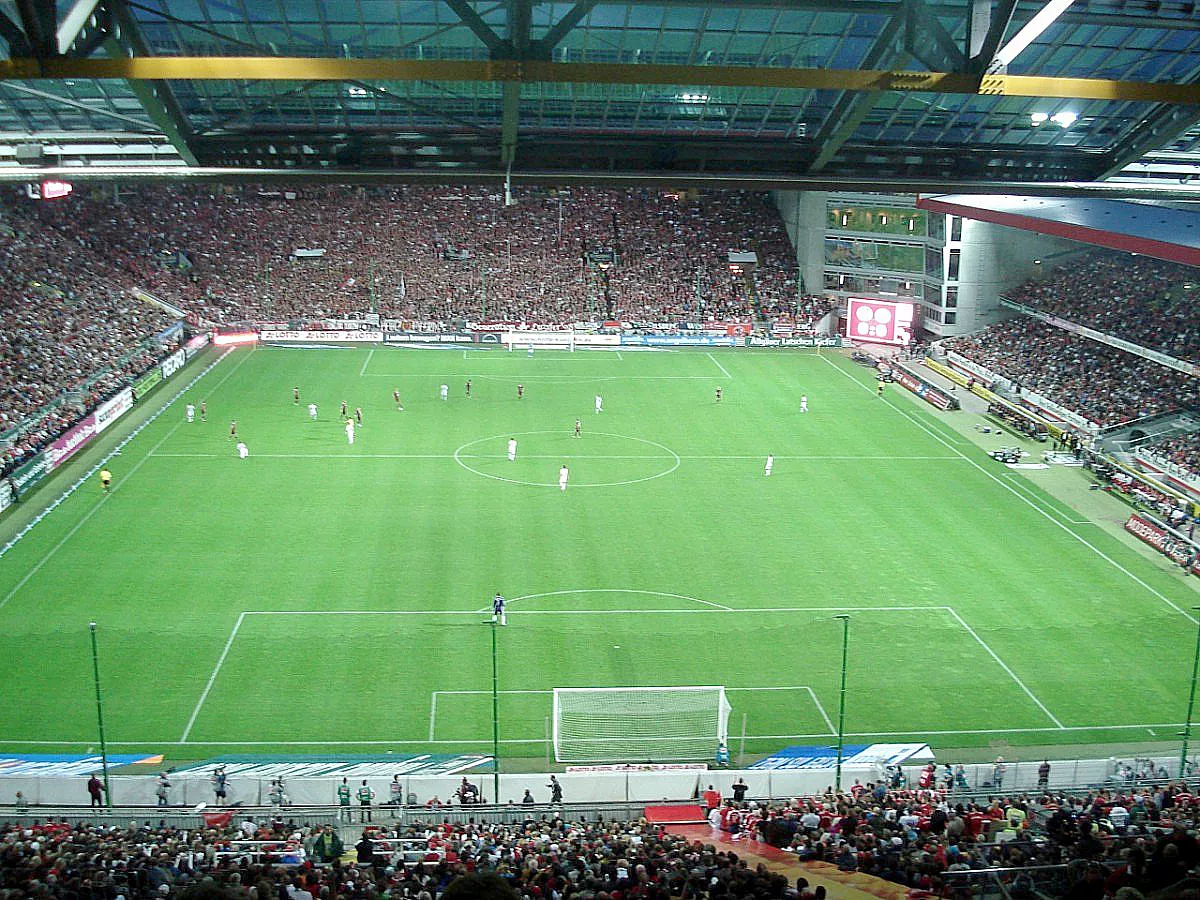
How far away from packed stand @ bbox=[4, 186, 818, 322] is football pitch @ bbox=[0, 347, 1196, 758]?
23.3m

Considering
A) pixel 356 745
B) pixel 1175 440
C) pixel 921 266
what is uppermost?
pixel 921 266

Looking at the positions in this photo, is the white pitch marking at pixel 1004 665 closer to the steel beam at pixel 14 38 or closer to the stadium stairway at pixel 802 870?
the stadium stairway at pixel 802 870

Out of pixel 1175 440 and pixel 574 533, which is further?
pixel 1175 440

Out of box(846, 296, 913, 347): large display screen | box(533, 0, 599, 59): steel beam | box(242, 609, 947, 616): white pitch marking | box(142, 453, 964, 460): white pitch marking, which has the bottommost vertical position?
box(242, 609, 947, 616): white pitch marking

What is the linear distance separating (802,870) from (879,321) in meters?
60.4

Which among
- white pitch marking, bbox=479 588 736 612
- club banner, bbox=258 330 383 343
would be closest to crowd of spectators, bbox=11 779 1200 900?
white pitch marking, bbox=479 588 736 612

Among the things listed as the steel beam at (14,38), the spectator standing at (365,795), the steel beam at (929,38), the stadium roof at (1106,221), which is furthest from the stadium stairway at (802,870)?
the stadium roof at (1106,221)

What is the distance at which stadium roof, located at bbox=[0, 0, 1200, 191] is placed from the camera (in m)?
12.4

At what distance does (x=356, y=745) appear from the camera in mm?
26562

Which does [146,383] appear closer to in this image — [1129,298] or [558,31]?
[1129,298]

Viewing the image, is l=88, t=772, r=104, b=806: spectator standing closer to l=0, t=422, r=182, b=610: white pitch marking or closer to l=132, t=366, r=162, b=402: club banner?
l=0, t=422, r=182, b=610: white pitch marking

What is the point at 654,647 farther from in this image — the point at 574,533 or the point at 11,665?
the point at 11,665

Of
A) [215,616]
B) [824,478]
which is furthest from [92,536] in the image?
[824,478]

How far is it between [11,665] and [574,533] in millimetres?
17128
